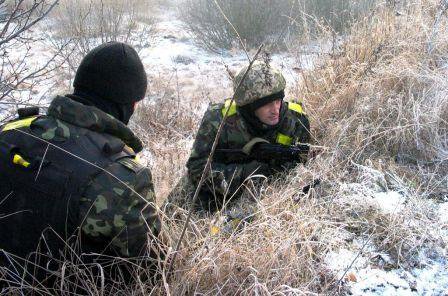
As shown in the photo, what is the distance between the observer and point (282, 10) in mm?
7773

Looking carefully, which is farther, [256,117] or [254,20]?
[254,20]

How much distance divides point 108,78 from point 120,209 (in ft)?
1.67

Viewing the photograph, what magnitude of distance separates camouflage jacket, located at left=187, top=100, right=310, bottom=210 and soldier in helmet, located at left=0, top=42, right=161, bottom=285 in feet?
3.61

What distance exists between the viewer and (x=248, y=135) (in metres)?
2.72

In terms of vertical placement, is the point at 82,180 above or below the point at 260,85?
above

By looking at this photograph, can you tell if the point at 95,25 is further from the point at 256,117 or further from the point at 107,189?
the point at 107,189

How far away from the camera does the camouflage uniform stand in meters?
1.38

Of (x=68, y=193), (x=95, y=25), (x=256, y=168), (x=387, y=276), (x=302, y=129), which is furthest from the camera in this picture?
(x=95, y=25)

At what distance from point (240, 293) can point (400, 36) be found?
2973 mm

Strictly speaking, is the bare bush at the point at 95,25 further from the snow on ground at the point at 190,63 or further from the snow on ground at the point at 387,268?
the snow on ground at the point at 387,268

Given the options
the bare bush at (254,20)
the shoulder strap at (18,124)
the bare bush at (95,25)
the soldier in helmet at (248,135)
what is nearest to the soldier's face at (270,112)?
the soldier in helmet at (248,135)

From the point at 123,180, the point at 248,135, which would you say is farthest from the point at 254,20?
the point at 123,180

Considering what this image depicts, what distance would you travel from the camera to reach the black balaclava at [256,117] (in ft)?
8.35

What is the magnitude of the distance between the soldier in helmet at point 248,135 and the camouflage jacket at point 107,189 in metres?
1.03
